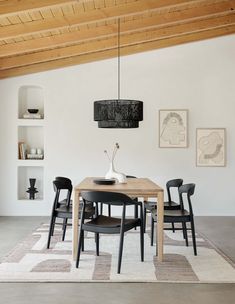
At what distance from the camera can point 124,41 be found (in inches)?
258

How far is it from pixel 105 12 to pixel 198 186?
3.65 meters

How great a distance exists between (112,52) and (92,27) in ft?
4.43

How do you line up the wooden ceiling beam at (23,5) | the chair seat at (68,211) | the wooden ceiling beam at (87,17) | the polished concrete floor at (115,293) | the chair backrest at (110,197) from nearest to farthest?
the polished concrete floor at (115,293)
the chair backrest at (110,197)
the wooden ceiling beam at (23,5)
the chair seat at (68,211)
the wooden ceiling beam at (87,17)

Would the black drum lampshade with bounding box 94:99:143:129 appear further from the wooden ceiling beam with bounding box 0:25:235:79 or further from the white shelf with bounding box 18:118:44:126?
the white shelf with bounding box 18:118:44:126

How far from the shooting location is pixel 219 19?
6426 mm

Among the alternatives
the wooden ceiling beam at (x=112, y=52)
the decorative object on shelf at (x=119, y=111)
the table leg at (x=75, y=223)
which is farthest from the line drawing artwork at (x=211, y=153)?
the table leg at (x=75, y=223)

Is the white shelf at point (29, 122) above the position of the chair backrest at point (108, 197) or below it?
above

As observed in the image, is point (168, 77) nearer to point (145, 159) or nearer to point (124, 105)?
point (145, 159)

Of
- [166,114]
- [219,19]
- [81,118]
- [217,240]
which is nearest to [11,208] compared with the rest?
[81,118]

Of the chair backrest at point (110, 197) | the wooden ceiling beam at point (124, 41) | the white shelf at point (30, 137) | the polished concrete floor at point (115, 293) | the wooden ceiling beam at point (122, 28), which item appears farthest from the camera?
the white shelf at point (30, 137)

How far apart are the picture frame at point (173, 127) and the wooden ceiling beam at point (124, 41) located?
134 centimetres

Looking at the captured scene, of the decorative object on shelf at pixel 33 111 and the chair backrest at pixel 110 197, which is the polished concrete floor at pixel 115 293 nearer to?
the chair backrest at pixel 110 197

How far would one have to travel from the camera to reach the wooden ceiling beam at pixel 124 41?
6453 mm

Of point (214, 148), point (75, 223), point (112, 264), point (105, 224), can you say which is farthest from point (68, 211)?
point (214, 148)
